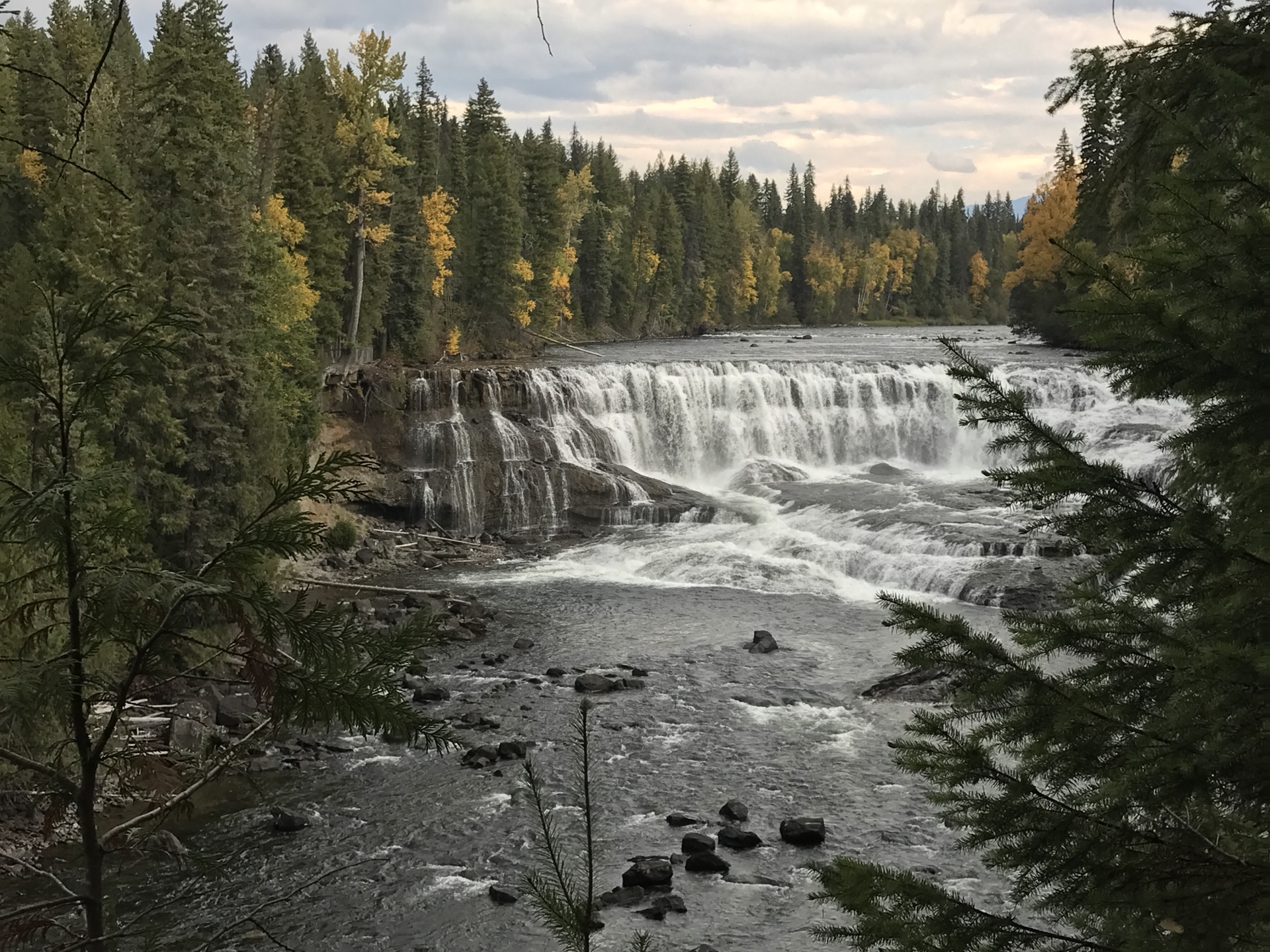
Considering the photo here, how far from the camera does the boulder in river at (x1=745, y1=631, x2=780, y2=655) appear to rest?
22.2 metres

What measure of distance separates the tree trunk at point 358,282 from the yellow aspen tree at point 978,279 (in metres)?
99.4

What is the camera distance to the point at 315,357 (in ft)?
120

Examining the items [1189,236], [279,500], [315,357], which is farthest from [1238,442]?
[315,357]

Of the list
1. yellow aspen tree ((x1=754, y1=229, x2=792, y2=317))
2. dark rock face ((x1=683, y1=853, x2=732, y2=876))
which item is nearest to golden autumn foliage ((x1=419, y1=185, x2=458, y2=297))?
dark rock face ((x1=683, y1=853, x2=732, y2=876))

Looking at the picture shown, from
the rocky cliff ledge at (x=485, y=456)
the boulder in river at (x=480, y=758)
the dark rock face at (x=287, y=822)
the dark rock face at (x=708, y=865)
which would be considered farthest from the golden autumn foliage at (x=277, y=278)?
the dark rock face at (x=708, y=865)

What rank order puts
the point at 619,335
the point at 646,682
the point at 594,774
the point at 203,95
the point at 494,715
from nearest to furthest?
the point at 594,774
the point at 494,715
the point at 646,682
the point at 203,95
the point at 619,335

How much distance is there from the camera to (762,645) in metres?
22.3

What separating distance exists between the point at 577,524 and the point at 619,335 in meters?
48.3

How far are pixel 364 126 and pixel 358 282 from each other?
5.58 meters

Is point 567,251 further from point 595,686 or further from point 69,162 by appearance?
point 69,162

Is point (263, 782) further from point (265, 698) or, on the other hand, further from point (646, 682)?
point (265, 698)

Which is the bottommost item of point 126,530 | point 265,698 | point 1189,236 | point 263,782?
point 263,782

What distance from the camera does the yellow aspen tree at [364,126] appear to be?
1512 inches

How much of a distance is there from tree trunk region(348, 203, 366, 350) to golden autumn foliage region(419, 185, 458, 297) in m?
8.23
